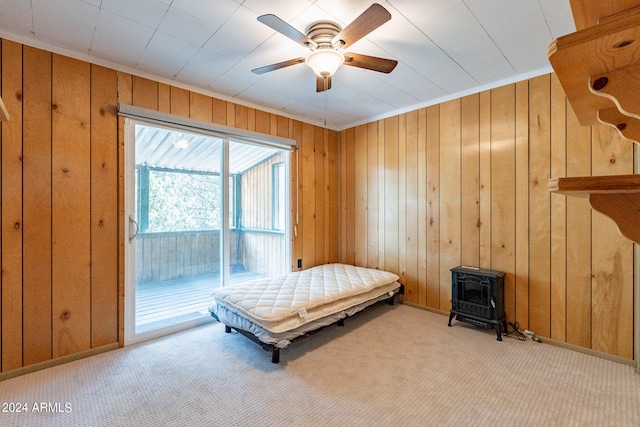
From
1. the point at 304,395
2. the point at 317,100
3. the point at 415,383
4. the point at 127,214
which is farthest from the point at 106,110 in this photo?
the point at 415,383

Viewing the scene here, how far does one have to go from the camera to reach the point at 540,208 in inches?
103

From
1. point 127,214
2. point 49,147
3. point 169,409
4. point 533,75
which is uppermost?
point 533,75

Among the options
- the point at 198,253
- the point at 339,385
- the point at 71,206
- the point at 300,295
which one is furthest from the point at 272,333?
the point at 71,206

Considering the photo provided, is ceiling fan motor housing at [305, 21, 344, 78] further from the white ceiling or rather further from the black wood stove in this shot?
the black wood stove

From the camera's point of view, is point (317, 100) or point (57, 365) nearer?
point (57, 365)

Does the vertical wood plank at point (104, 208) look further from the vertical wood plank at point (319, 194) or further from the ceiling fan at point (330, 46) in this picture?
the vertical wood plank at point (319, 194)

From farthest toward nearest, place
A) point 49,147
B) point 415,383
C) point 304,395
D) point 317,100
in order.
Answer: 1. point 317,100
2. point 49,147
3. point 415,383
4. point 304,395

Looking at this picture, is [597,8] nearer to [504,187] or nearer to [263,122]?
[504,187]

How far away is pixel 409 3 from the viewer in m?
1.73

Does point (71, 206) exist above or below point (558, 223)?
above

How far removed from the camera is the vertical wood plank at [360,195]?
159 inches

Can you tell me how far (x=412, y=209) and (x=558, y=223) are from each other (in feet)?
4.55

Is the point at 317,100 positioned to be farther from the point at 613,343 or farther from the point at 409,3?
the point at 613,343

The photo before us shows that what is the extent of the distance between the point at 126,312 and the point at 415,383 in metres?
2.45
